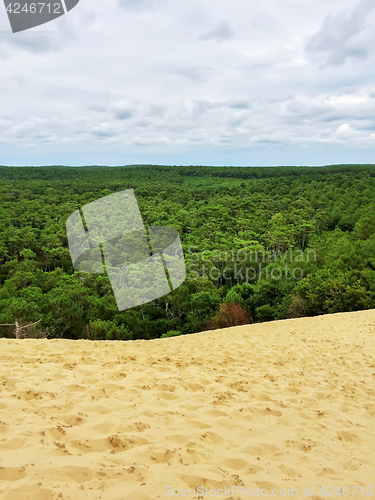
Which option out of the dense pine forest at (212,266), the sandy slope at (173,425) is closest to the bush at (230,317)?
the dense pine forest at (212,266)

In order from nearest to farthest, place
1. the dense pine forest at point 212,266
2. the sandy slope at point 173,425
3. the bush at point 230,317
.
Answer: the sandy slope at point 173,425 < the dense pine forest at point 212,266 < the bush at point 230,317

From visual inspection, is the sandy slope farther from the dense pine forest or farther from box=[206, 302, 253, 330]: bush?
box=[206, 302, 253, 330]: bush

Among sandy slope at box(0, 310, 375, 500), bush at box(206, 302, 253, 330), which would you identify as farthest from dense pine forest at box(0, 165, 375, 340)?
sandy slope at box(0, 310, 375, 500)

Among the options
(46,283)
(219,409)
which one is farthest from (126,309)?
(219,409)

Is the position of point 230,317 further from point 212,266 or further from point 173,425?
point 173,425

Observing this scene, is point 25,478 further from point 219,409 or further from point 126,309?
point 126,309

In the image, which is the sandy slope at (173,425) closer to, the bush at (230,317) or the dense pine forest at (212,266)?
the dense pine forest at (212,266)
